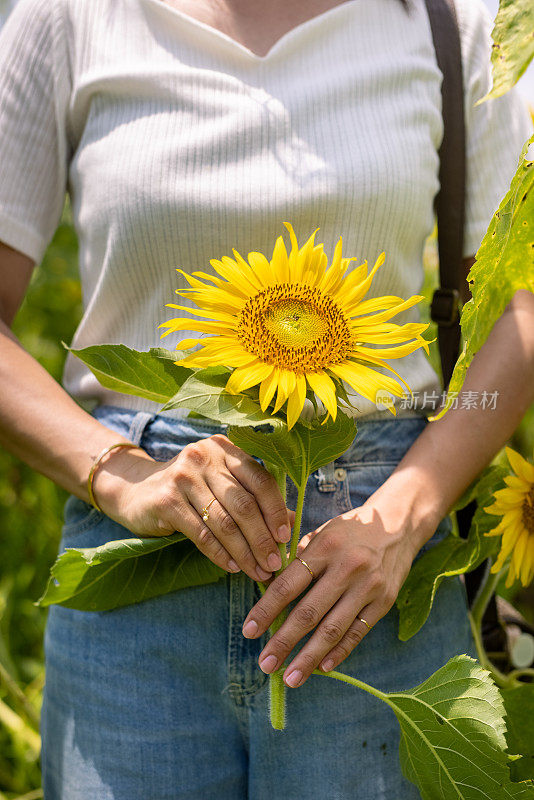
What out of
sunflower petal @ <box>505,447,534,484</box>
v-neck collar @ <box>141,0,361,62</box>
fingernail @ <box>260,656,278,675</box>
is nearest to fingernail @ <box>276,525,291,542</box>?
fingernail @ <box>260,656,278,675</box>

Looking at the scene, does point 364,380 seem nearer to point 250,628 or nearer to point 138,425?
point 250,628

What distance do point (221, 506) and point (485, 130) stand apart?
70 centimetres

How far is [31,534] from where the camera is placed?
2.33m

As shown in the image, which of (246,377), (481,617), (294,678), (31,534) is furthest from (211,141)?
(31,534)

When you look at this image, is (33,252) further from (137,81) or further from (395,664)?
(395,664)

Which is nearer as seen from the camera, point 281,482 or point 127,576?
point 281,482

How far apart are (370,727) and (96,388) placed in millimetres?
587

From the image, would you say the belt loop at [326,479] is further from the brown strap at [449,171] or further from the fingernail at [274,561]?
the brown strap at [449,171]

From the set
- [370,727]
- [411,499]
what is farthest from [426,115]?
[370,727]

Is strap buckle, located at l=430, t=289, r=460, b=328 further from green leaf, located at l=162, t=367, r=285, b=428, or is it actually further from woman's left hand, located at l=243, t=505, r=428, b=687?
green leaf, located at l=162, t=367, r=285, b=428

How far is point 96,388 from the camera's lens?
109cm

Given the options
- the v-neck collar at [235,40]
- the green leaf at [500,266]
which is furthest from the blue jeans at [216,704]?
the v-neck collar at [235,40]

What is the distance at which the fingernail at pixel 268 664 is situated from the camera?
30.8 inches

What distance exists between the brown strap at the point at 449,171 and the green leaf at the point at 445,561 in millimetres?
191
